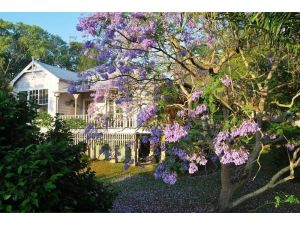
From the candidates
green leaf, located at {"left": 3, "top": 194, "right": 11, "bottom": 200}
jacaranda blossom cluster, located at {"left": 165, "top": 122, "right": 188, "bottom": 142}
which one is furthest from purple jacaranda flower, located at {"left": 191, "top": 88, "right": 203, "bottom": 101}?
green leaf, located at {"left": 3, "top": 194, "right": 11, "bottom": 200}

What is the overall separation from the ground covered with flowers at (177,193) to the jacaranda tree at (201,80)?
2.88ft

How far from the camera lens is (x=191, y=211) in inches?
242

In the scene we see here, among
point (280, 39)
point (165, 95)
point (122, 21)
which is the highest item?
point (122, 21)

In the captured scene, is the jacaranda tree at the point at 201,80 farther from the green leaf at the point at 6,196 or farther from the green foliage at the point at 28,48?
the green foliage at the point at 28,48

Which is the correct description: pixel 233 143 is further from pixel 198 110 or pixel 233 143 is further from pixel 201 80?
pixel 201 80

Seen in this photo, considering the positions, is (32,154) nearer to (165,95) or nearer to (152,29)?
(152,29)

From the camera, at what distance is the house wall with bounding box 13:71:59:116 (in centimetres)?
1320

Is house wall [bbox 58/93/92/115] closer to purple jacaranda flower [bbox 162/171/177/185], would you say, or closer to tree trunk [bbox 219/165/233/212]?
tree trunk [bbox 219/165/233/212]

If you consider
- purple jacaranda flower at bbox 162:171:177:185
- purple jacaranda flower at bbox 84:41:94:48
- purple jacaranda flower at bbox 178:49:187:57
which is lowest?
purple jacaranda flower at bbox 162:171:177:185

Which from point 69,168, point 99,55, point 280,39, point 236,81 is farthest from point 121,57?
point 69,168

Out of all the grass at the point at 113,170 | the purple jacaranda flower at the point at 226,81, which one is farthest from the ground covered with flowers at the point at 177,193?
the purple jacaranda flower at the point at 226,81

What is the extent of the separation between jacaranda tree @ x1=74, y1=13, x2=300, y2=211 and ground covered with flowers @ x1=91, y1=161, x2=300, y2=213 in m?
0.88

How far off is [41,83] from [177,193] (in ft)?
26.9
